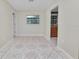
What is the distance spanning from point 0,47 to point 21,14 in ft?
19.3

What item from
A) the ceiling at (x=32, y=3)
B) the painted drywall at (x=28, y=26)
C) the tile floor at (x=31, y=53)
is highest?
the ceiling at (x=32, y=3)

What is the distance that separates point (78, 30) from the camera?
334 centimetres

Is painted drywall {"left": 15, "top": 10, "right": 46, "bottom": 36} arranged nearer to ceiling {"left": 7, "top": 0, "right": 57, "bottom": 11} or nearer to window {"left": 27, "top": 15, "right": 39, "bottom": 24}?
window {"left": 27, "top": 15, "right": 39, "bottom": 24}

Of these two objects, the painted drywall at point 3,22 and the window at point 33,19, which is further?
the window at point 33,19

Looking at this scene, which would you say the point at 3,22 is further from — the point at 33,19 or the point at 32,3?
the point at 33,19

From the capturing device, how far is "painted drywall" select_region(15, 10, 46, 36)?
A: 10781 millimetres

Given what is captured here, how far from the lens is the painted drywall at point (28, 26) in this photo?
1078 centimetres

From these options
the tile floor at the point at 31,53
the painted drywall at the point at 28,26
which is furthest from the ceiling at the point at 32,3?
the painted drywall at the point at 28,26

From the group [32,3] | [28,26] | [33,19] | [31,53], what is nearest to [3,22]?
[32,3]

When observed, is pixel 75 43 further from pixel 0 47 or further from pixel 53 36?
pixel 53 36

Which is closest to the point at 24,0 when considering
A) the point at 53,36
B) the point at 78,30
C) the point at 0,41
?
the point at 0,41

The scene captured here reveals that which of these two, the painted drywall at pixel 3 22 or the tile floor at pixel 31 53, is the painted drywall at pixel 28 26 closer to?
the painted drywall at pixel 3 22

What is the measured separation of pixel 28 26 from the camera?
10.9 m

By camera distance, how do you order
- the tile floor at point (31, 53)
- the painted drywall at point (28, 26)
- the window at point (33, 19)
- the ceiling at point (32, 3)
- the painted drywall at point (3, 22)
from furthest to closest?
the window at point (33, 19) < the painted drywall at point (28, 26) < the ceiling at point (32, 3) < the painted drywall at point (3, 22) < the tile floor at point (31, 53)
